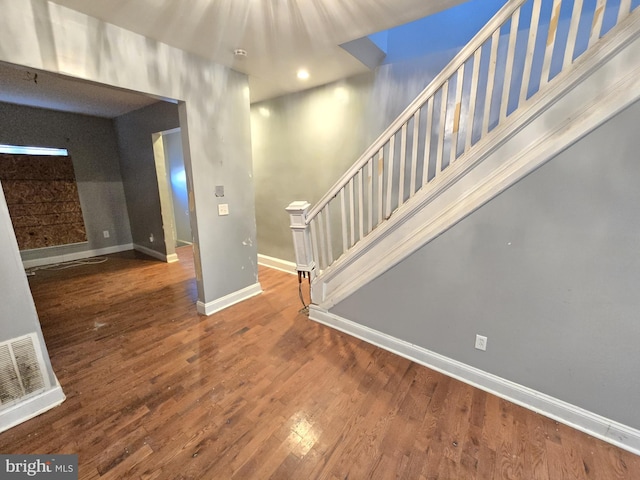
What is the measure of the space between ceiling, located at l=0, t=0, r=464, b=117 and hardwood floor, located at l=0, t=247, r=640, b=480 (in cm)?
220

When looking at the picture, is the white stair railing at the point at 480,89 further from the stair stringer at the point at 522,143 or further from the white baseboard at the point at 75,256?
the white baseboard at the point at 75,256

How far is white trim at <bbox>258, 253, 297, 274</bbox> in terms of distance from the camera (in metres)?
4.15

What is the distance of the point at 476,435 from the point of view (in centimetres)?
152

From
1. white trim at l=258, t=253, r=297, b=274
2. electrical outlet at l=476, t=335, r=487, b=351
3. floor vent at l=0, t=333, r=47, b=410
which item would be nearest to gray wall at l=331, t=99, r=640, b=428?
electrical outlet at l=476, t=335, r=487, b=351

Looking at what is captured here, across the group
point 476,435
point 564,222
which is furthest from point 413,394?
point 564,222

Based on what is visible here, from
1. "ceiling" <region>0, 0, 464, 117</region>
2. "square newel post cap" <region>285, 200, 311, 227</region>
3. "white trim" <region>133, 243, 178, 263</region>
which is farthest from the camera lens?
"white trim" <region>133, 243, 178, 263</region>

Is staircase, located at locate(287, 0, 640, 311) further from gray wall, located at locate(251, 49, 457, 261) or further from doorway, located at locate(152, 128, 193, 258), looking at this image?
doorway, located at locate(152, 128, 193, 258)

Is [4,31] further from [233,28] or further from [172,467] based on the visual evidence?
[172,467]

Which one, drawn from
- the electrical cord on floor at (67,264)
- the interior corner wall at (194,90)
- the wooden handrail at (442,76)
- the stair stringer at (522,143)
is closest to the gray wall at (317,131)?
the interior corner wall at (194,90)

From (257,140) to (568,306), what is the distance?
4.08 m

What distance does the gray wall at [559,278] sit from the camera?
52.7 inches

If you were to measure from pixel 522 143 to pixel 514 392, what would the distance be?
1.60 metres

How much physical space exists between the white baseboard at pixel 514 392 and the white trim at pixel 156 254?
363 centimetres

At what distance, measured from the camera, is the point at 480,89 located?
89.4 inches
